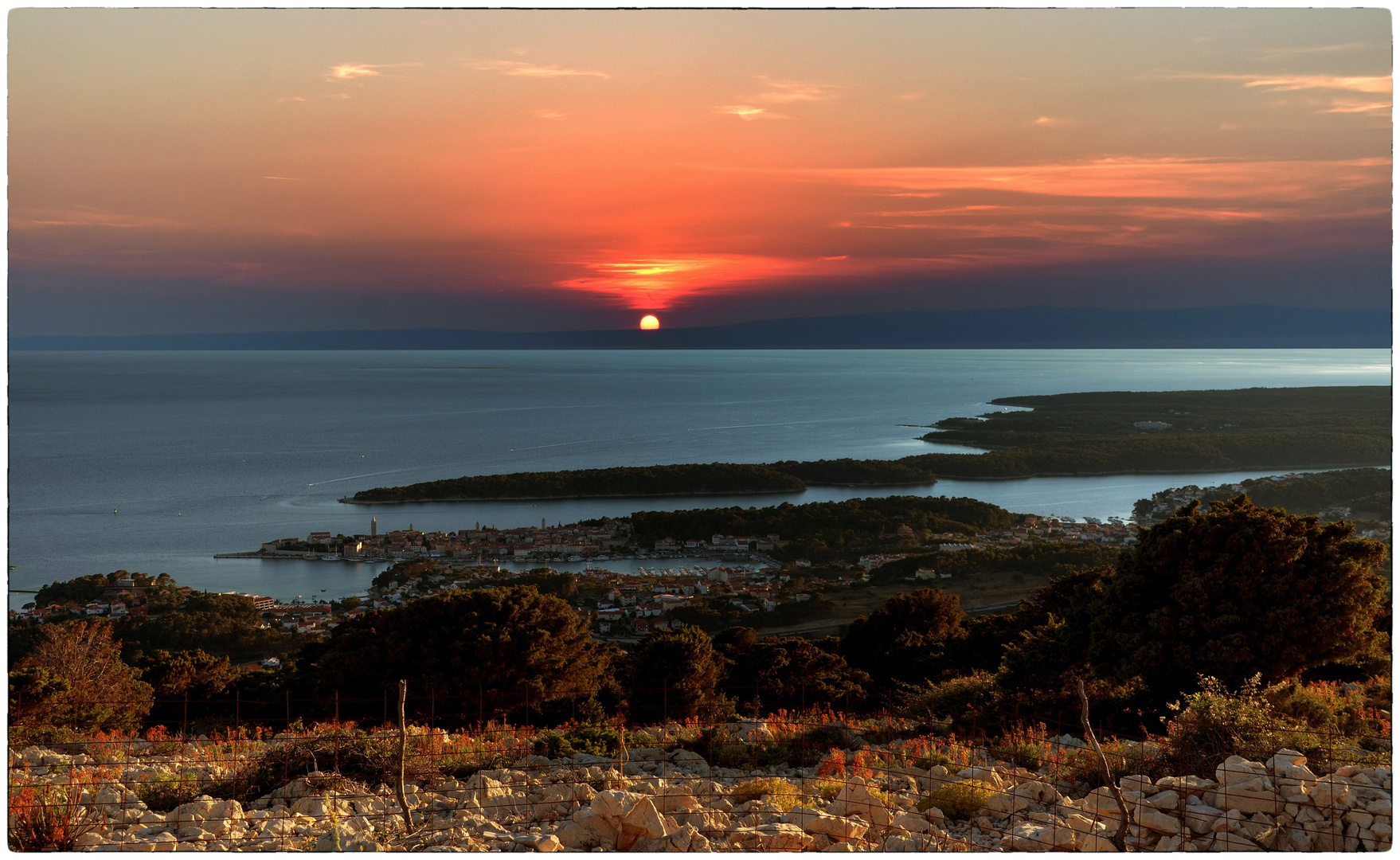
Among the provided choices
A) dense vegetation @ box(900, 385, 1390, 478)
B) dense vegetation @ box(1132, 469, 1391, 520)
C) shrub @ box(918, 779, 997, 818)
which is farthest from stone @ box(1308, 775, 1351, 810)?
dense vegetation @ box(900, 385, 1390, 478)

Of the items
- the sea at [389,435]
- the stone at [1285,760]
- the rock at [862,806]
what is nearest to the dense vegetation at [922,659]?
the stone at [1285,760]

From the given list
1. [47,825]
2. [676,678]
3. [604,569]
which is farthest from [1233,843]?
[604,569]

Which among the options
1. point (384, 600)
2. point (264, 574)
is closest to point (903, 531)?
point (384, 600)

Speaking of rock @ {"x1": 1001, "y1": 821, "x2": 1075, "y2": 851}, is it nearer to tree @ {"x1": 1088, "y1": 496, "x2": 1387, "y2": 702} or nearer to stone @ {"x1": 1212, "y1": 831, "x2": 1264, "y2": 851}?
stone @ {"x1": 1212, "y1": 831, "x2": 1264, "y2": 851}

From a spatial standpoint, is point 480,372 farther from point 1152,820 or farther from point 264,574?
point 1152,820

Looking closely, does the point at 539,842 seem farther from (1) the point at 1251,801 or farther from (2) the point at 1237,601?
(2) the point at 1237,601
